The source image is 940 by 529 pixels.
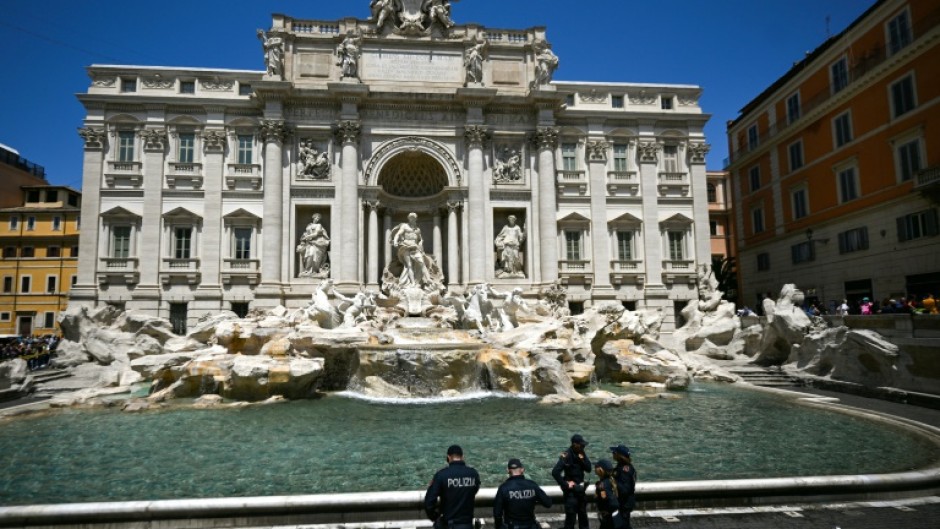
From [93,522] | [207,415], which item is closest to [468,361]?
[207,415]

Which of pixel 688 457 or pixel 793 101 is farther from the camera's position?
pixel 793 101

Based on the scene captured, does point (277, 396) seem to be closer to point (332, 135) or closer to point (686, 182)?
point (332, 135)

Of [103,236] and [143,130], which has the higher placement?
[143,130]

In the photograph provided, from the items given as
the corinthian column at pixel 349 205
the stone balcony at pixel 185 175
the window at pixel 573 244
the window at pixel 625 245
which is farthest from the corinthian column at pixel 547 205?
the stone balcony at pixel 185 175

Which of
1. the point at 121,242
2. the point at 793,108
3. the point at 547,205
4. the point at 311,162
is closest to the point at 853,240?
the point at 793,108

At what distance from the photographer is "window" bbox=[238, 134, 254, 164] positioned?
26906 millimetres

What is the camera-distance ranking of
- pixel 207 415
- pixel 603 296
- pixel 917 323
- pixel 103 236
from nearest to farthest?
pixel 207 415 < pixel 917 323 < pixel 103 236 < pixel 603 296

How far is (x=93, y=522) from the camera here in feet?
20.2

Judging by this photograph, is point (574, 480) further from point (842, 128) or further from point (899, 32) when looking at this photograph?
point (842, 128)

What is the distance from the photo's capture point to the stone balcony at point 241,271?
26.0 m

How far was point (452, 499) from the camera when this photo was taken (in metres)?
4.72

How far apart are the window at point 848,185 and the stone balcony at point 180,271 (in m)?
32.0

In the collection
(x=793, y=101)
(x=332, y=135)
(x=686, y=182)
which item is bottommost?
(x=686, y=182)

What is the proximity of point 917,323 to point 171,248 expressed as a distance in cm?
2975
